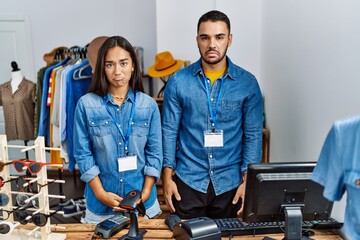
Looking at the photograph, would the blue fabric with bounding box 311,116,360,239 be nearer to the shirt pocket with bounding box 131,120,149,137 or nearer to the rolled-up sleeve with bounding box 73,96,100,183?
the shirt pocket with bounding box 131,120,149,137

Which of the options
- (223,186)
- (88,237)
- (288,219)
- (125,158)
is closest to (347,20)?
(288,219)

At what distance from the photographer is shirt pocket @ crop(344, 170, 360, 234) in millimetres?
813

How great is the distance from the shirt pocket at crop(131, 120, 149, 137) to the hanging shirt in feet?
6.92

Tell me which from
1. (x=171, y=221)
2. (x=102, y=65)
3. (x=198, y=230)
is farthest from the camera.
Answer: (x=102, y=65)

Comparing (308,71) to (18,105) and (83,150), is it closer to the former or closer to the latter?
(83,150)

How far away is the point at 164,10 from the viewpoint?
135 inches

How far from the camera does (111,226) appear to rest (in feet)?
4.76

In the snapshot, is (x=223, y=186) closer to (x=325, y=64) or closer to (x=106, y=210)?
(x=106, y=210)

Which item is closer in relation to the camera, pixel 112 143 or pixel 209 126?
pixel 112 143

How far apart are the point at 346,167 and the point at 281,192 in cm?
49

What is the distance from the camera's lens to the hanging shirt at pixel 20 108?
344cm

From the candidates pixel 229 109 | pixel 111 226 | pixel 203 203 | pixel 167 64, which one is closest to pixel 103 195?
pixel 111 226

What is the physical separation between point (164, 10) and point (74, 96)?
1245 mm

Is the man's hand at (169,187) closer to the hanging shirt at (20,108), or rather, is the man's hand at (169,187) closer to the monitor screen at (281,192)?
the monitor screen at (281,192)
